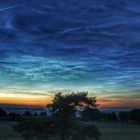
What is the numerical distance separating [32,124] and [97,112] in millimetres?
3041

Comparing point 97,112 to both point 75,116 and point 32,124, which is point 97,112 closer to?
point 75,116

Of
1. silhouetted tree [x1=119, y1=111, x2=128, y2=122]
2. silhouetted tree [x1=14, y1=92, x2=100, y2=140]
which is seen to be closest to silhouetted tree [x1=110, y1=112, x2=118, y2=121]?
silhouetted tree [x1=119, y1=111, x2=128, y2=122]

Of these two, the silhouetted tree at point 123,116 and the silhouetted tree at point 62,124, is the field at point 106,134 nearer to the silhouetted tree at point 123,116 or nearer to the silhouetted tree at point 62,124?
the silhouetted tree at point 62,124

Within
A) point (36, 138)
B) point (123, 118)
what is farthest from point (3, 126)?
point (123, 118)

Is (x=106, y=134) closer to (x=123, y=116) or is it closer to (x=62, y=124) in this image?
(x=62, y=124)

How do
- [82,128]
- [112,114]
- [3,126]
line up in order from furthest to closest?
[112,114], [3,126], [82,128]

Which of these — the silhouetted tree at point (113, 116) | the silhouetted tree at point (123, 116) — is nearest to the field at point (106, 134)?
the silhouetted tree at point (113, 116)

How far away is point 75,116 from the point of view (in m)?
17.8

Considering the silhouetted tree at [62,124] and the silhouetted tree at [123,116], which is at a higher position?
the silhouetted tree at [123,116]

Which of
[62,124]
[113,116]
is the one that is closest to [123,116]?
[113,116]

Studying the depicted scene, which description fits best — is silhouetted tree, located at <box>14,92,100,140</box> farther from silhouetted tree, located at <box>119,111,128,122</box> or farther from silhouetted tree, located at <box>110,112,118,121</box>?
silhouetted tree, located at <box>119,111,128,122</box>

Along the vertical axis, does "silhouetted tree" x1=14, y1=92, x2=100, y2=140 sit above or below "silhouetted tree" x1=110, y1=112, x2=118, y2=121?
below

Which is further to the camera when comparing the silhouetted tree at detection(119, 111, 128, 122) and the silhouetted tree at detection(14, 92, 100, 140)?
the silhouetted tree at detection(119, 111, 128, 122)

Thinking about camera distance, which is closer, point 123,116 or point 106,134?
point 106,134
